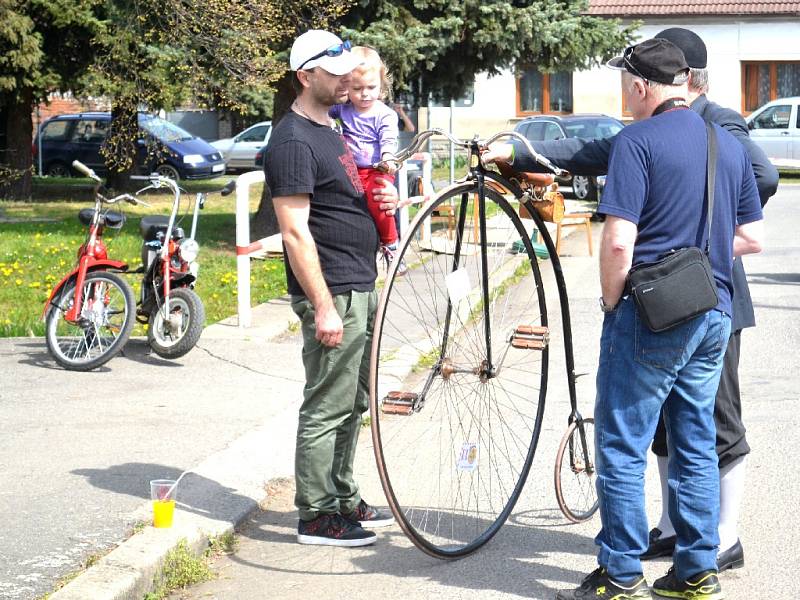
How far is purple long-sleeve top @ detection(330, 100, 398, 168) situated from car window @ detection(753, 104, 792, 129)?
26.4 m

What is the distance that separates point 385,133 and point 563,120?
62.3 feet

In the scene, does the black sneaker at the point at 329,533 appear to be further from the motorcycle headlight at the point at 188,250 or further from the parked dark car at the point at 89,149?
the parked dark car at the point at 89,149

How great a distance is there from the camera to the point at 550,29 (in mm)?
15945

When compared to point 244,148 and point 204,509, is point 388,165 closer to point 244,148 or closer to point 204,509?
point 204,509

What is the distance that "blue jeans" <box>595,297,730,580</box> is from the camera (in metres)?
4.33

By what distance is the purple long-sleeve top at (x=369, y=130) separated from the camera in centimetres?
721

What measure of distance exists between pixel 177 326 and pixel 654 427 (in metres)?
5.06

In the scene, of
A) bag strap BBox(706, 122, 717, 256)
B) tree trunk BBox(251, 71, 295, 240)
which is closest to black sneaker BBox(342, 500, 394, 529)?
bag strap BBox(706, 122, 717, 256)

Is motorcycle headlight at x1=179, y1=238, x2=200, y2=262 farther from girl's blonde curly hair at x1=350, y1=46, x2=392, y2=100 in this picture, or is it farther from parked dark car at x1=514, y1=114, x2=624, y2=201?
parked dark car at x1=514, y1=114, x2=624, y2=201

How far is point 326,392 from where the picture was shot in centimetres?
513

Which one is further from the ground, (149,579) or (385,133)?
(385,133)

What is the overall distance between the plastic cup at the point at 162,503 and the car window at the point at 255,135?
Answer: 106ft

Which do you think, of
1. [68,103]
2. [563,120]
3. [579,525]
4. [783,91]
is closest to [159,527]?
[579,525]

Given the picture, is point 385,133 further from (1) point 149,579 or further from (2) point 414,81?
(2) point 414,81
